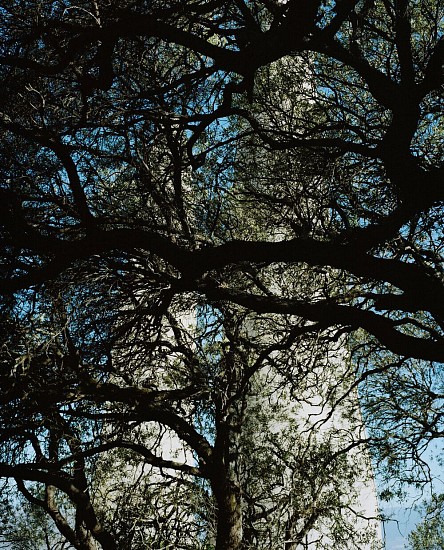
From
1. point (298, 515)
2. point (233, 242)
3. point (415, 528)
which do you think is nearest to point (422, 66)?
point (233, 242)

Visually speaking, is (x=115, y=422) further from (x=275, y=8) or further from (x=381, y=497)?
(x=275, y=8)

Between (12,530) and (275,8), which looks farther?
(12,530)

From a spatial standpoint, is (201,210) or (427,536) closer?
(201,210)

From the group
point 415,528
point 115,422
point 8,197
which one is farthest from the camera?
point 415,528

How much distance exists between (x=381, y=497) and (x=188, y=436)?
12.6 feet

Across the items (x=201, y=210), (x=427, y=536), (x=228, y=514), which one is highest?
(x=201, y=210)

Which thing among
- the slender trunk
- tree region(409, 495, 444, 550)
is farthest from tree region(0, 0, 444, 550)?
tree region(409, 495, 444, 550)

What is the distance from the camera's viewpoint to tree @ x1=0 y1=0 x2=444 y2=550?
22.6 ft

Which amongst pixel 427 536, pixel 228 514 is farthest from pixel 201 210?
pixel 427 536

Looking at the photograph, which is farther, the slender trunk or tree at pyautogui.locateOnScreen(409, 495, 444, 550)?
tree at pyautogui.locateOnScreen(409, 495, 444, 550)

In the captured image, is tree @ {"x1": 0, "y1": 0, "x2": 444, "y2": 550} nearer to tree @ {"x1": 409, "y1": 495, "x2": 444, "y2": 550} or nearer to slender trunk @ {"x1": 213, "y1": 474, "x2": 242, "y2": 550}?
slender trunk @ {"x1": 213, "y1": 474, "x2": 242, "y2": 550}

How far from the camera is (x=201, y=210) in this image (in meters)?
10.4

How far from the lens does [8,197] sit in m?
8.12

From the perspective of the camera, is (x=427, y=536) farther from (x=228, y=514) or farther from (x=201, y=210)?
(x=201, y=210)
